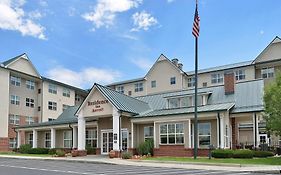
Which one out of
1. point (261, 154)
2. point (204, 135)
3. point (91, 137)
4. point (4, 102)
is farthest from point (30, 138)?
point (261, 154)

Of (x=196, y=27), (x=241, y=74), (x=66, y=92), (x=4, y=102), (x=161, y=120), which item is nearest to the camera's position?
(x=196, y=27)

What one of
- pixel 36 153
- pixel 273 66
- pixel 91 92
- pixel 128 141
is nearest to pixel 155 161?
pixel 128 141

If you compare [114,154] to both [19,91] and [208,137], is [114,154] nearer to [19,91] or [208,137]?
[208,137]

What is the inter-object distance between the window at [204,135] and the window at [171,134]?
158 cm

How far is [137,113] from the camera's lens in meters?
34.1

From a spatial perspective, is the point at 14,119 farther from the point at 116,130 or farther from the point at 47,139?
the point at 116,130

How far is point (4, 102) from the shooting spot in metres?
53.5

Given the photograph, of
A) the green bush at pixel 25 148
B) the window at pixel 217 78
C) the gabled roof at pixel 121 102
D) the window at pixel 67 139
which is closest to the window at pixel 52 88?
the green bush at pixel 25 148

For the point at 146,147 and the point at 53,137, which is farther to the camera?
the point at 53,137

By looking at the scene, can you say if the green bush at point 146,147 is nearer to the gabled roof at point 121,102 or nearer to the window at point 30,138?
the gabled roof at point 121,102

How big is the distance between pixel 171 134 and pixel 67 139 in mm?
15517

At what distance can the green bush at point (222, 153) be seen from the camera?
26000 millimetres

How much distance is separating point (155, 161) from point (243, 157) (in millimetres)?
6221

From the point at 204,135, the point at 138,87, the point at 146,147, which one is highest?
the point at 138,87
